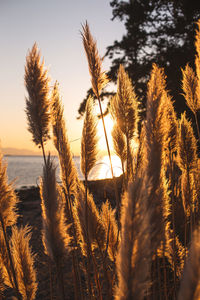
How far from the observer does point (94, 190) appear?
11867mm

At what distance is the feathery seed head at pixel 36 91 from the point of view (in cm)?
157

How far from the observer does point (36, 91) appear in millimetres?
1574

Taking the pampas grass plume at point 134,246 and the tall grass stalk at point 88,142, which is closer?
the pampas grass plume at point 134,246

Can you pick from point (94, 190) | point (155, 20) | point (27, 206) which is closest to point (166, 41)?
point (155, 20)

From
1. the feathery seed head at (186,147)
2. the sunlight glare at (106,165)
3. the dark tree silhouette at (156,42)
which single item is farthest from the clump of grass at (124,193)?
the dark tree silhouette at (156,42)

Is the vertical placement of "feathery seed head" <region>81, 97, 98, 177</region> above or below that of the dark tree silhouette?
below

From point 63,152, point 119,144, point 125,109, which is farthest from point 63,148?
point 119,144

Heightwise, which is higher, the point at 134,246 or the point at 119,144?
the point at 119,144

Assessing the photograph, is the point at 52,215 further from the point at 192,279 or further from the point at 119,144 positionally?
the point at 119,144

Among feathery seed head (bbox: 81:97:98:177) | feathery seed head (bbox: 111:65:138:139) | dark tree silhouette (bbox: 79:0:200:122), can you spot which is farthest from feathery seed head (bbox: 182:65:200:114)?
dark tree silhouette (bbox: 79:0:200:122)

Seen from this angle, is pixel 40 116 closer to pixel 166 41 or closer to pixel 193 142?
pixel 193 142

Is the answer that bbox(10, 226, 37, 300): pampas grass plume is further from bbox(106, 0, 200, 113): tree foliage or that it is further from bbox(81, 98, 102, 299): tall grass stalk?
bbox(106, 0, 200, 113): tree foliage

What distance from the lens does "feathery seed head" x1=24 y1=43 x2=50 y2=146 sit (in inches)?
61.6

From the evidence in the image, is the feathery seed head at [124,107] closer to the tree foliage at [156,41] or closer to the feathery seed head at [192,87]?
the feathery seed head at [192,87]
